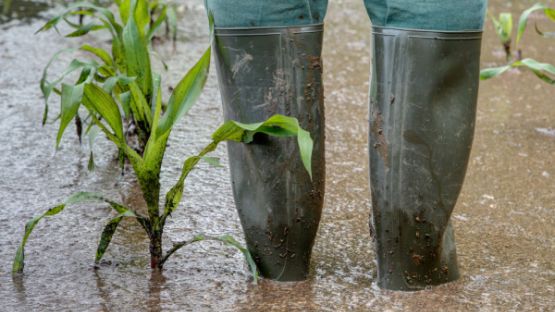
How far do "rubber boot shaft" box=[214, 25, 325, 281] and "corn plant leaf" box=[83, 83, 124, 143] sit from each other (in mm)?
232

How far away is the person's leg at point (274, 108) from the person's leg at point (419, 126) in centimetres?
12

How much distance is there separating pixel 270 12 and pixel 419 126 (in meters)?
0.35

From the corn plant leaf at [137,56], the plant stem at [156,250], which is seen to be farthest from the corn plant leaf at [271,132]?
the corn plant leaf at [137,56]

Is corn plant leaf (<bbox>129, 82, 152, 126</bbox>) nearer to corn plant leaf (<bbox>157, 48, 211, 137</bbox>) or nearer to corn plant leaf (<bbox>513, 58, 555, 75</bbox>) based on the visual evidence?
corn plant leaf (<bbox>157, 48, 211, 137</bbox>)

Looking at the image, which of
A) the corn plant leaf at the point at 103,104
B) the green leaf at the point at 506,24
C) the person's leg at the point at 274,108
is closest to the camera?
the person's leg at the point at 274,108

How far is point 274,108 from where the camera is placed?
66.6 inches

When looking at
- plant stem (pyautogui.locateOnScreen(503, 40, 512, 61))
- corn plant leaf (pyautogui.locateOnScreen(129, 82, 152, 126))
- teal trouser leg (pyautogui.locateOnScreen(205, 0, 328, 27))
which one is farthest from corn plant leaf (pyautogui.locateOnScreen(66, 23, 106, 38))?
plant stem (pyautogui.locateOnScreen(503, 40, 512, 61))

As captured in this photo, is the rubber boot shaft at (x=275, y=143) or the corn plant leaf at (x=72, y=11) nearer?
the rubber boot shaft at (x=275, y=143)

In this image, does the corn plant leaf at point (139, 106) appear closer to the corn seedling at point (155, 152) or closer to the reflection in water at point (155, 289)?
the corn seedling at point (155, 152)

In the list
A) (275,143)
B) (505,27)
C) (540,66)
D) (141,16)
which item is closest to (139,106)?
(141,16)

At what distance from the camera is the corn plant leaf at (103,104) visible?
1.79m

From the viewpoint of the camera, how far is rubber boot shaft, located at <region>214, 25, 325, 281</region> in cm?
168

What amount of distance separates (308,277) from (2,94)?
175 centimetres

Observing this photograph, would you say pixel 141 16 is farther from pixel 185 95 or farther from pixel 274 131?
pixel 274 131
